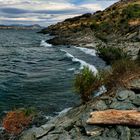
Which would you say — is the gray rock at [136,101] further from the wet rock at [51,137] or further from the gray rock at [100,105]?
the wet rock at [51,137]

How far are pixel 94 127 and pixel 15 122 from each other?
163 inches

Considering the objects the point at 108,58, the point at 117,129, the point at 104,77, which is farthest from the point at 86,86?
the point at 108,58

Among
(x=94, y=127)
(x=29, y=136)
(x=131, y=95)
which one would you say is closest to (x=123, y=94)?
(x=131, y=95)

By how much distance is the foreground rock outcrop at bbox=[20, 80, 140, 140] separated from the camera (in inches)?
485

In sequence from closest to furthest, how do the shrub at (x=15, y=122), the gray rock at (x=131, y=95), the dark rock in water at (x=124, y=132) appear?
the dark rock in water at (x=124, y=132) → the gray rock at (x=131, y=95) → the shrub at (x=15, y=122)

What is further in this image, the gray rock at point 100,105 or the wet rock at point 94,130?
the gray rock at point 100,105

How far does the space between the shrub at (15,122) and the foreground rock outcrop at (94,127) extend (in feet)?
2.16

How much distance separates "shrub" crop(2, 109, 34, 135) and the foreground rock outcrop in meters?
0.66

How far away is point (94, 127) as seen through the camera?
12.8 metres

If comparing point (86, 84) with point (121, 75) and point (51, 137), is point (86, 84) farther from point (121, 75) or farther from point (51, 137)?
point (51, 137)

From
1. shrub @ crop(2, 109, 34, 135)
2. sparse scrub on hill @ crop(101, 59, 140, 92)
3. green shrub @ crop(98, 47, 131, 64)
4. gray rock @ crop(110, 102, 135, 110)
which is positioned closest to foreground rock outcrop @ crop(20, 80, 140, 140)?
gray rock @ crop(110, 102, 135, 110)

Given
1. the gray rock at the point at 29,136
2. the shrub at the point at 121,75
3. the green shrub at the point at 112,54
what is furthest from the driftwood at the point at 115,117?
the green shrub at the point at 112,54

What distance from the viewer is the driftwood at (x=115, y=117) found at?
1241cm

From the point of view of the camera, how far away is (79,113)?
1519 centimetres
